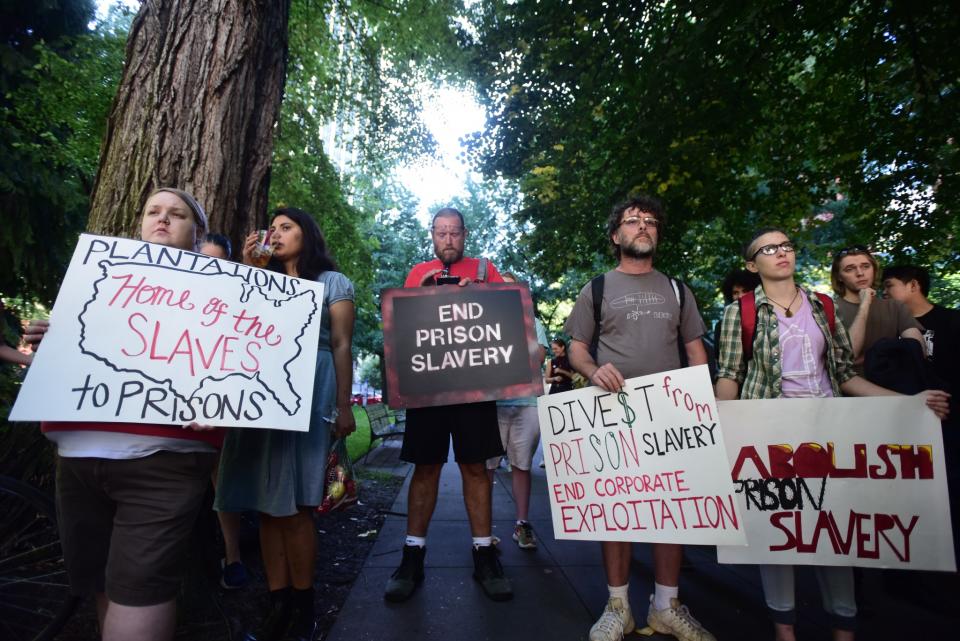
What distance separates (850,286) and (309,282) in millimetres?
3365

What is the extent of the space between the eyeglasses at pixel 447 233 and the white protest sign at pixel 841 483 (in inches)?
69.7

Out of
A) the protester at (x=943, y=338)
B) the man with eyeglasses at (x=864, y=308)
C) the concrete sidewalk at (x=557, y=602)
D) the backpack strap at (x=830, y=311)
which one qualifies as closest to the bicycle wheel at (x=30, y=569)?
the concrete sidewalk at (x=557, y=602)

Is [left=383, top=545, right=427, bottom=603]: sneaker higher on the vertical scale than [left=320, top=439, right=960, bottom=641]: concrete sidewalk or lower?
higher

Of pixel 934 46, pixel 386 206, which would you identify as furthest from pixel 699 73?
pixel 386 206

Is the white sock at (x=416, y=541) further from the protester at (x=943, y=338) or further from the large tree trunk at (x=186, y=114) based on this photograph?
the protester at (x=943, y=338)

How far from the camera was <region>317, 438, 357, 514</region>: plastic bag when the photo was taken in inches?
101

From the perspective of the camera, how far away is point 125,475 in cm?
164

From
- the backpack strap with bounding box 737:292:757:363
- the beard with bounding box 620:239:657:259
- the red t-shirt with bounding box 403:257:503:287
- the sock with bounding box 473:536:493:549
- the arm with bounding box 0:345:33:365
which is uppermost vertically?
the red t-shirt with bounding box 403:257:503:287

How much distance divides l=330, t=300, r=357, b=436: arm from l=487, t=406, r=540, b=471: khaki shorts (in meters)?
2.13

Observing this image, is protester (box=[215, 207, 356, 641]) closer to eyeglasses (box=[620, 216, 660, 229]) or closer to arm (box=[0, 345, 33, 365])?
arm (box=[0, 345, 33, 365])

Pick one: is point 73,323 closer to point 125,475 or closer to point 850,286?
point 125,475

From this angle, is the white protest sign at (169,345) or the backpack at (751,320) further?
the backpack at (751,320)

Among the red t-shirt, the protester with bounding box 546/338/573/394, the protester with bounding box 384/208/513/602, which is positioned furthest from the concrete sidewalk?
the protester with bounding box 546/338/573/394

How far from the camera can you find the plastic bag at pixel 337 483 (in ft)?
8.38
